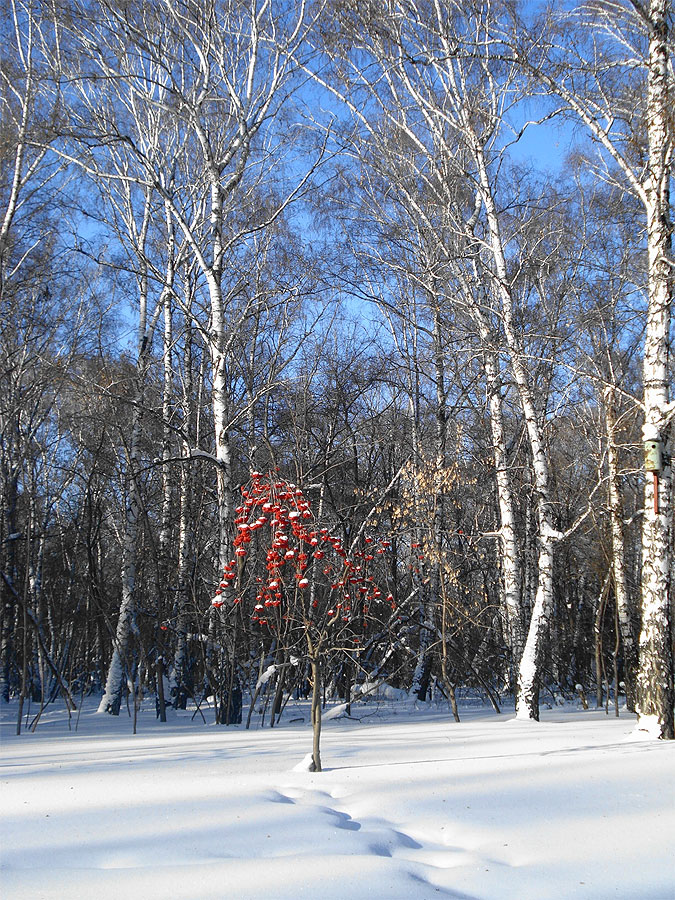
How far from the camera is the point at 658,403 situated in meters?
5.91

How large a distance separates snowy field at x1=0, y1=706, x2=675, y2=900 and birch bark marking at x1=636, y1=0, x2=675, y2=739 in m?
0.51

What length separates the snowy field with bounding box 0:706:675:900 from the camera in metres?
2.39

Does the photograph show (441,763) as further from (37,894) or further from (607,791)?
(37,894)

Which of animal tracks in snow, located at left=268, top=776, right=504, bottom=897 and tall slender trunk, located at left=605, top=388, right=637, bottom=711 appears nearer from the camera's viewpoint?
animal tracks in snow, located at left=268, top=776, right=504, bottom=897

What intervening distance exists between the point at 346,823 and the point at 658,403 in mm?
4281

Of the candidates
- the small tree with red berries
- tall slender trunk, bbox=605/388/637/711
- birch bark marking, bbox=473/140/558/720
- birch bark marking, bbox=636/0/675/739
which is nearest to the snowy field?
birch bark marking, bbox=636/0/675/739

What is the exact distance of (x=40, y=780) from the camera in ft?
13.8

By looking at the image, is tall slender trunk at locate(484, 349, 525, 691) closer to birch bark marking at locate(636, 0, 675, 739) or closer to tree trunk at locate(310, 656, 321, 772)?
birch bark marking at locate(636, 0, 675, 739)

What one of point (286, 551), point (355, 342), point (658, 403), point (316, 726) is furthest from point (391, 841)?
point (355, 342)

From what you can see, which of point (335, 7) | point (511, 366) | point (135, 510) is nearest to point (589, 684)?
point (511, 366)

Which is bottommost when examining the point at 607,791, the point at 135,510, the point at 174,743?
the point at 174,743

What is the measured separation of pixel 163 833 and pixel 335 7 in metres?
8.82

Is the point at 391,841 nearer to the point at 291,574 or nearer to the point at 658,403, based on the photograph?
the point at 658,403

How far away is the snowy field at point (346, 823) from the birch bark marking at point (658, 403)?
1.66 ft
